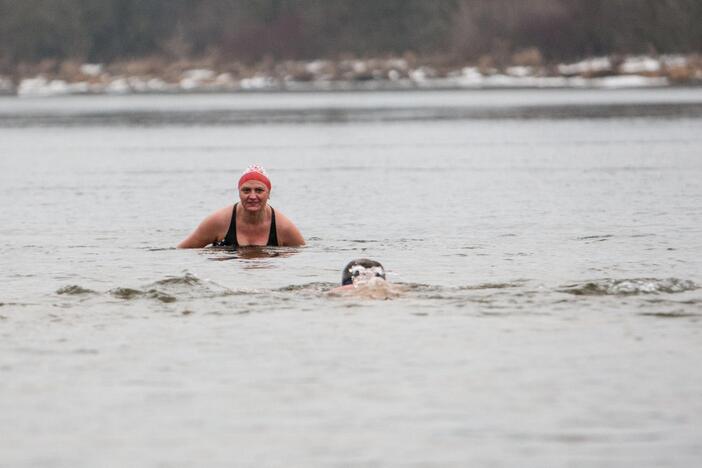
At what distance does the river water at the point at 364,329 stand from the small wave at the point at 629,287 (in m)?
0.03

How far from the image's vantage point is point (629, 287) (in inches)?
576

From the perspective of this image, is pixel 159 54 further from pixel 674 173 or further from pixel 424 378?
pixel 424 378

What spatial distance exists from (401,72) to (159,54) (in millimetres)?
38374

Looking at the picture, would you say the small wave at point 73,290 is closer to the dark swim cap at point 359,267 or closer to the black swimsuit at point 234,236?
the dark swim cap at point 359,267

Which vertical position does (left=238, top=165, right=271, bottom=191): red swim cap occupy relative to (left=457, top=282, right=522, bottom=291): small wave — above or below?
above

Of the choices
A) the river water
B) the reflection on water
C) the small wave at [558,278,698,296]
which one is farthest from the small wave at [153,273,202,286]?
the small wave at [558,278,698,296]

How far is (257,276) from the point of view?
16.5m

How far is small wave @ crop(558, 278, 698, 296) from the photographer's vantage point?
14.6 m

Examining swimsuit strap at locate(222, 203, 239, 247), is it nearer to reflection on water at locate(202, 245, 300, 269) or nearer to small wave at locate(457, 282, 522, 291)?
A: reflection on water at locate(202, 245, 300, 269)

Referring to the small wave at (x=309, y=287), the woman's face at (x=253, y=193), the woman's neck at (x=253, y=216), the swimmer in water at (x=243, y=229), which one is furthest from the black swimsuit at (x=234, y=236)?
the small wave at (x=309, y=287)

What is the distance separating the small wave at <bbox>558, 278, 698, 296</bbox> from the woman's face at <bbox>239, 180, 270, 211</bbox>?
4100 millimetres

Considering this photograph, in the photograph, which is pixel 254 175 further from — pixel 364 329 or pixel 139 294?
pixel 364 329

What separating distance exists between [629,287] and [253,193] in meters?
4.72

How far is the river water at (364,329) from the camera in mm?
9328
